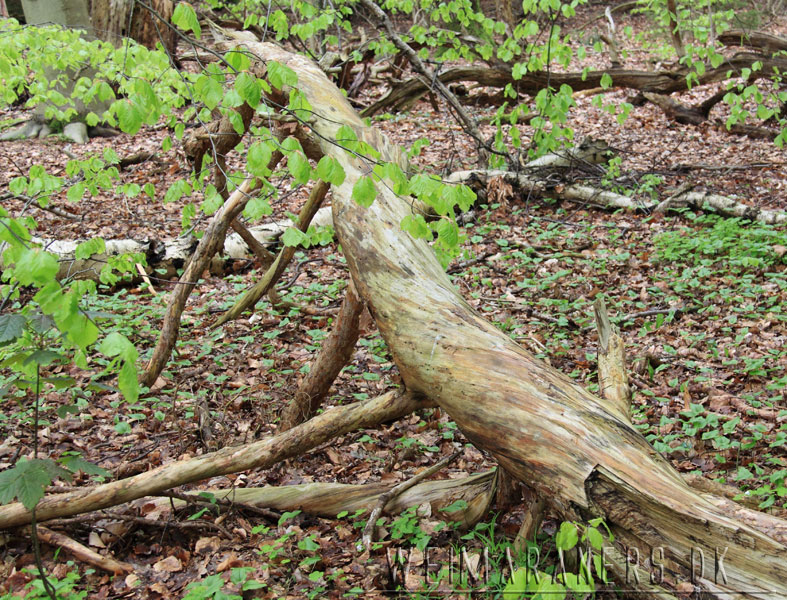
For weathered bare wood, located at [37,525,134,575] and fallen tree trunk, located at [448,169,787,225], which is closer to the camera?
weathered bare wood, located at [37,525,134,575]

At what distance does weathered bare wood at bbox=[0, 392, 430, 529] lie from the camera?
2.99 metres

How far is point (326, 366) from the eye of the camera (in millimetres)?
4082

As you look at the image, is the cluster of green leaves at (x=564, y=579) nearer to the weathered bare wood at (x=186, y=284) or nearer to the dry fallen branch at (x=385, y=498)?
the dry fallen branch at (x=385, y=498)

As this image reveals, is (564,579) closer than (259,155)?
Yes

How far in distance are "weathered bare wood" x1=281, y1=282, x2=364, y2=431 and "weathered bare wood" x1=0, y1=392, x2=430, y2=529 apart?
91 centimetres

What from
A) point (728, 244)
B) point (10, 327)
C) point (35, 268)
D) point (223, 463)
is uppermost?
point (35, 268)

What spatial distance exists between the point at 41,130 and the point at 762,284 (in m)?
12.3

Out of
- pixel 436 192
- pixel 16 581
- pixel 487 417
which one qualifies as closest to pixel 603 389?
pixel 487 417

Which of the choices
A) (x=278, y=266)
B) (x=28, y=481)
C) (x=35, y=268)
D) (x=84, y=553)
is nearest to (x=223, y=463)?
(x=84, y=553)

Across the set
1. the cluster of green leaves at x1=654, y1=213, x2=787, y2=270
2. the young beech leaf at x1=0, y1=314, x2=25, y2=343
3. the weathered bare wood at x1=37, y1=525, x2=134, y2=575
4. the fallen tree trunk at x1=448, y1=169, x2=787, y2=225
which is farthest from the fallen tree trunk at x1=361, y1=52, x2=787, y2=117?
the young beech leaf at x1=0, y1=314, x2=25, y2=343

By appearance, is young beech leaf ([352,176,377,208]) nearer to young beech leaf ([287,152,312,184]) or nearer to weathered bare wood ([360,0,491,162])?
young beech leaf ([287,152,312,184])

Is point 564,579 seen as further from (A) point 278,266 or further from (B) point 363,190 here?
(A) point 278,266

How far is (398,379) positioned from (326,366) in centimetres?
61

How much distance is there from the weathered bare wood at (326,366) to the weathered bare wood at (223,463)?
36.0 inches
